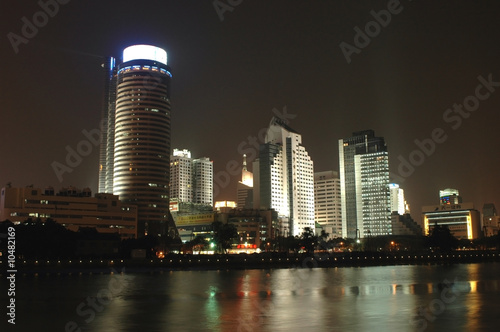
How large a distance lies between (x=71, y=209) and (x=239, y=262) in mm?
66037

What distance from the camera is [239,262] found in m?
130

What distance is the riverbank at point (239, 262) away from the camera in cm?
10519

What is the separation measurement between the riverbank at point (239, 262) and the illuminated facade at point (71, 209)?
46.6 metres

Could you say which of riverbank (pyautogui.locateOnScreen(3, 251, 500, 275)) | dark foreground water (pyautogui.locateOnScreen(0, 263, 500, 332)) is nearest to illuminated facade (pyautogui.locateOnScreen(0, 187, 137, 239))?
riverbank (pyautogui.locateOnScreen(3, 251, 500, 275))

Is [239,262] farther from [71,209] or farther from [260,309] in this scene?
[260,309]

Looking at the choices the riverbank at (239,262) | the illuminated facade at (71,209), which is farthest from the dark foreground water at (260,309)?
the illuminated facade at (71,209)

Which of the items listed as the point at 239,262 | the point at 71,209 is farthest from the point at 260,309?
the point at 71,209

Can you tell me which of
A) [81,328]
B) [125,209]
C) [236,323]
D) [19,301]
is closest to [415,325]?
[236,323]

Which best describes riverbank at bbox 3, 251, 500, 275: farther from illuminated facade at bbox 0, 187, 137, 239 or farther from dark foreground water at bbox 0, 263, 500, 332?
illuminated facade at bbox 0, 187, 137, 239

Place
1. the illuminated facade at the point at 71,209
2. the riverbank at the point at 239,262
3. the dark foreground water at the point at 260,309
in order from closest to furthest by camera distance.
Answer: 1. the dark foreground water at the point at 260,309
2. the riverbank at the point at 239,262
3. the illuminated facade at the point at 71,209

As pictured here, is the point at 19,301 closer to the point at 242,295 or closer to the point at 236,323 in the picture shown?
the point at 242,295

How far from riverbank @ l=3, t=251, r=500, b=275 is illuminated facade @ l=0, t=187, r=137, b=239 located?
153ft

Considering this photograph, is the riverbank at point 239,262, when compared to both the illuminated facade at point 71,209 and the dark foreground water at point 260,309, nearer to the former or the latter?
the dark foreground water at point 260,309

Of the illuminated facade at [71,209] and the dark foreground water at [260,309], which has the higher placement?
Result: the illuminated facade at [71,209]
